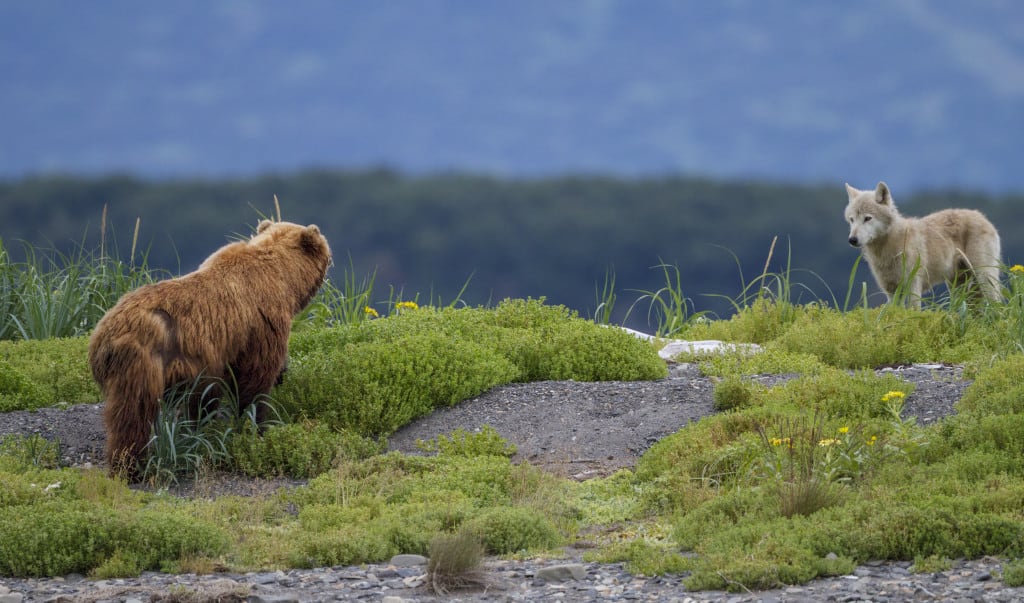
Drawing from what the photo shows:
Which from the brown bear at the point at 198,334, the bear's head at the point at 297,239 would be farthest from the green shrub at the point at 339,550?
the bear's head at the point at 297,239

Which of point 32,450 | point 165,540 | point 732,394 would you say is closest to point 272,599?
point 165,540

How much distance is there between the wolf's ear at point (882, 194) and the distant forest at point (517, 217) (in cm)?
4323

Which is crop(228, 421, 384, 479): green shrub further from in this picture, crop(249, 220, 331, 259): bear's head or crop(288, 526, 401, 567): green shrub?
crop(288, 526, 401, 567): green shrub

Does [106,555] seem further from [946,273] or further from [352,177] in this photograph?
[352,177]

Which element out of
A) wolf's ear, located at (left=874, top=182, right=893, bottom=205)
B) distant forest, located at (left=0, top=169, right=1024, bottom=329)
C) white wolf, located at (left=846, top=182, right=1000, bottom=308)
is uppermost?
wolf's ear, located at (left=874, top=182, right=893, bottom=205)

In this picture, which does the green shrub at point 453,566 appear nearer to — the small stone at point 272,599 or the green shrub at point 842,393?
the small stone at point 272,599

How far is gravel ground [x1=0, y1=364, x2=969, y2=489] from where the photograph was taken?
8391 millimetres

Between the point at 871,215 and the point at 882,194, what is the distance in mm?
264

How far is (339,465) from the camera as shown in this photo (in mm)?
7887

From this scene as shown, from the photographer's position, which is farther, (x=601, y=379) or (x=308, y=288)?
(x=601, y=379)

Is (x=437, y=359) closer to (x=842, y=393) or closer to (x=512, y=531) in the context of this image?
(x=842, y=393)

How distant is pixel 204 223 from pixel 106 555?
6354 cm

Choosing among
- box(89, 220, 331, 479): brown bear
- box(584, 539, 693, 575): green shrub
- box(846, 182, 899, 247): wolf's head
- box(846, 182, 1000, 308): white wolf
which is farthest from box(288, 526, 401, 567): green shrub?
box(846, 182, 899, 247): wolf's head

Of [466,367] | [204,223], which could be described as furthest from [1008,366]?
[204,223]
